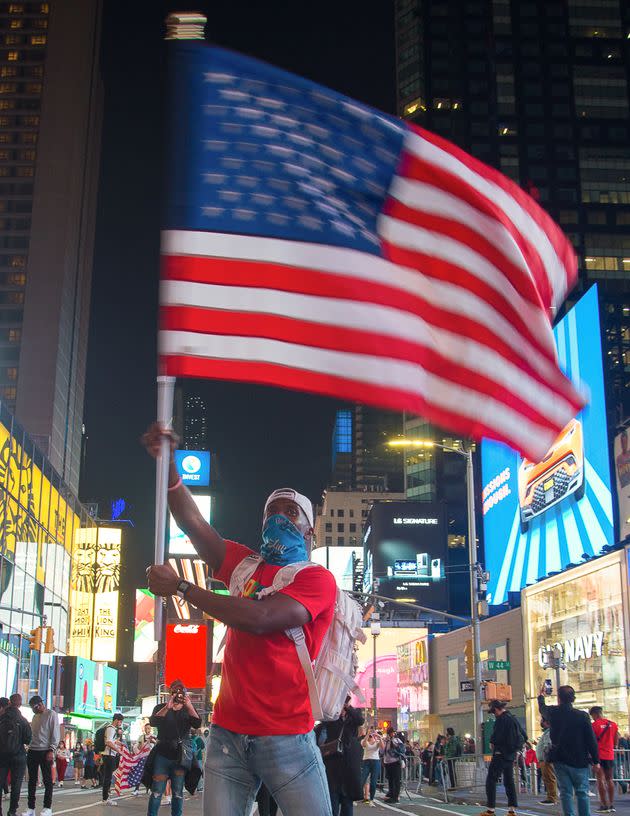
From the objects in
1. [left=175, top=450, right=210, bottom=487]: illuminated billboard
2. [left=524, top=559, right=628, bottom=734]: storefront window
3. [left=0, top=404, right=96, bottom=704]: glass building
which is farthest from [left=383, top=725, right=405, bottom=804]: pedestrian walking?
[left=175, top=450, right=210, bottom=487]: illuminated billboard

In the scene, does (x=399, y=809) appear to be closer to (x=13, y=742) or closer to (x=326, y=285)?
(x=13, y=742)

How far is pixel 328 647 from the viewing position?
14.4 feet

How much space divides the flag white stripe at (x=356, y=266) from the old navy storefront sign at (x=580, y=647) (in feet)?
109

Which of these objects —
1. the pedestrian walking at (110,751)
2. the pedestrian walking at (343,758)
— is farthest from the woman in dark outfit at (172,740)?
the pedestrian walking at (110,751)

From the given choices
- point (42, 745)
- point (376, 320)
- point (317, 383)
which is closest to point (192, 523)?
point (317, 383)

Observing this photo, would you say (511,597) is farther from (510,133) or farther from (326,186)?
(510,133)

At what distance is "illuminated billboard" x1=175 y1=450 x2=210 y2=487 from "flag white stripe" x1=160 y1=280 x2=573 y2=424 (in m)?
101

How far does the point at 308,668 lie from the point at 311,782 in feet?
1.42

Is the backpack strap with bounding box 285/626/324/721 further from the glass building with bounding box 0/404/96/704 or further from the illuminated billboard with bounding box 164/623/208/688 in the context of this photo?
the illuminated billboard with bounding box 164/623/208/688

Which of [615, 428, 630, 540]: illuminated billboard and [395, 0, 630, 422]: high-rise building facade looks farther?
[395, 0, 630, 422]: high-rise building facade

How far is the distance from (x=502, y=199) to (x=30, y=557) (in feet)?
153

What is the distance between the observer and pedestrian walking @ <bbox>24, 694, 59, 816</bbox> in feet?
51.3

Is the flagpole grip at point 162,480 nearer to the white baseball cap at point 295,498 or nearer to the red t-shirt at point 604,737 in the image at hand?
the white baseball cap at point 295,498

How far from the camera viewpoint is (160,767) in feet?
41.8
